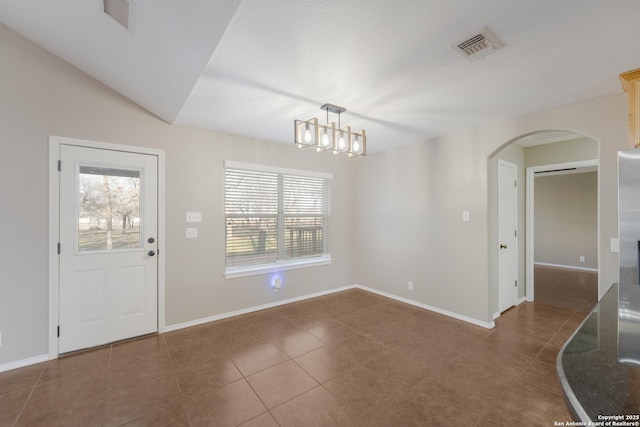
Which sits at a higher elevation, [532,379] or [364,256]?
[364,256]

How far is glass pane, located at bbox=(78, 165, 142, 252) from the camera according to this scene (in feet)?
8.84

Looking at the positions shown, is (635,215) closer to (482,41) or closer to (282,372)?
(482,41)

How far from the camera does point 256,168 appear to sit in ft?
12.4

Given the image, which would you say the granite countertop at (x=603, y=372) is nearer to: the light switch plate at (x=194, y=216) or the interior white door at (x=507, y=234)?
the interior white door at (x=507, y=234)

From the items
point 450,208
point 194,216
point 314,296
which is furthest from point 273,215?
point 450,208

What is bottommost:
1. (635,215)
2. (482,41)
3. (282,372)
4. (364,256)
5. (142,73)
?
(282,372)

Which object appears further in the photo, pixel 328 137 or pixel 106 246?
pixel 106 246

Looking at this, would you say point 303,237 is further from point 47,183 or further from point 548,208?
point 548,208

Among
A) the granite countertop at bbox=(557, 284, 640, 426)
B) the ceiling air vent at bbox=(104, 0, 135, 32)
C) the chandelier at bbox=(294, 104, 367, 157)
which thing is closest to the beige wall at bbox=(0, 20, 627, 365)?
the ceiling air vent at bbox=(104, 0, 135, 32)

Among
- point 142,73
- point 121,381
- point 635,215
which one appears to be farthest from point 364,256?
point 142,73

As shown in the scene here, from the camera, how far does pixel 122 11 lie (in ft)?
5.63

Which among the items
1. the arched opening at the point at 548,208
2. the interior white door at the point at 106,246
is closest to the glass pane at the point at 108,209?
the interior white door at the point at 106,246

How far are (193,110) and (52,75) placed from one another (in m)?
1.29

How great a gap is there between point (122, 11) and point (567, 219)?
923 centimetres
